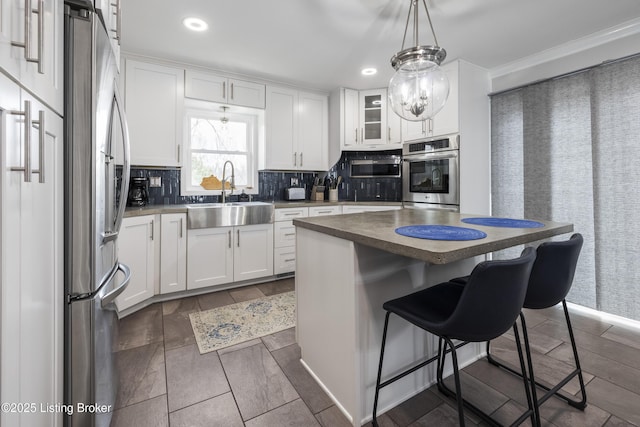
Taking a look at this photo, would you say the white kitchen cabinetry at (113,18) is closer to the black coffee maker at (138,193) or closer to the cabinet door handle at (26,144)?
the cabinet door handle at (26,144)

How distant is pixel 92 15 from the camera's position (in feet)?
3.33

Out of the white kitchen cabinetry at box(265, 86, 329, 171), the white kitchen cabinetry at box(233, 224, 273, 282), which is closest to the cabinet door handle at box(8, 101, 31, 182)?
the white kitchen cabinetry at box(233, 224, 273, 282)

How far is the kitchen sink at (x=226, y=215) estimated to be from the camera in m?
2.92

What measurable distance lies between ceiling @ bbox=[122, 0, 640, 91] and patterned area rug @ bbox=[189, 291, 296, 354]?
2.46m

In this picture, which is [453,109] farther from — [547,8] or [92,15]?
[92,15]

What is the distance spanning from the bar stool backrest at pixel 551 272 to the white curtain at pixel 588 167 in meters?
1.63

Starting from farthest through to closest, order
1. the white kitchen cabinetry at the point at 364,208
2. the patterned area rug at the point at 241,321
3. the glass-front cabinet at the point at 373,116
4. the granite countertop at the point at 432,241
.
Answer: the glass-front cabinet at the point at 373,116
the white kitchen cabinetry at the point at 364,208
the patterned area rug at the point at 241,321
the granite countertop at the point at 432,241

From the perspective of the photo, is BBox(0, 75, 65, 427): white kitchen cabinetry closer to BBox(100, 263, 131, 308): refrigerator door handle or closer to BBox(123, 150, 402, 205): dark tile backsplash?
BBox(100, 263, 131, 308): refrigerator door handle

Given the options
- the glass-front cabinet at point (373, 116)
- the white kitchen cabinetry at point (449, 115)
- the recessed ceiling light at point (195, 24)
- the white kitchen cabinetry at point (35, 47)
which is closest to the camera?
the white kitchen cabinetry at point (35, 47)

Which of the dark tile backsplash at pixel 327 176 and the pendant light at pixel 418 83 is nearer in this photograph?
the pendant light at pixel 418 83

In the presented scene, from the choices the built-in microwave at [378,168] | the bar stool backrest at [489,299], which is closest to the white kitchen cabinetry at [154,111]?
the built-in microwave at [378,168]

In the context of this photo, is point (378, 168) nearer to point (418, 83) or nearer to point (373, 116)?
point (373, 116)

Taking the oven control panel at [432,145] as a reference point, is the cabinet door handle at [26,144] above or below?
below

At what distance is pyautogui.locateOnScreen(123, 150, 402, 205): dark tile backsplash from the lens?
11.1ft
